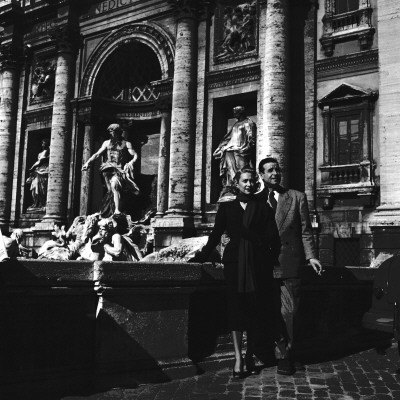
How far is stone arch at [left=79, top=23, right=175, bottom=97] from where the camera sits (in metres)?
17.4

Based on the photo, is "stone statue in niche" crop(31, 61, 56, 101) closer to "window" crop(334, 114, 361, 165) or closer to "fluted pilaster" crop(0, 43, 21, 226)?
"fluted pilaster" crop(0, 43, 21, 226)

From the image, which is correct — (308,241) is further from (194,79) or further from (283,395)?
(194,79)

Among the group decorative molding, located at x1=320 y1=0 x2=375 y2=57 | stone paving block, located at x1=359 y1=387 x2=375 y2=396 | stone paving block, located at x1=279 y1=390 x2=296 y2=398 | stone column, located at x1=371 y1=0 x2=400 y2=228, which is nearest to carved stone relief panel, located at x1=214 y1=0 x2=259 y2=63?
decorative molding, located at x1=320 y1=0 x2=375 y2=57

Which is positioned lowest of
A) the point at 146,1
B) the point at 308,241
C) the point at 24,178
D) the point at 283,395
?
the point at 283,395

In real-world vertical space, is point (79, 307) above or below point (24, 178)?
below

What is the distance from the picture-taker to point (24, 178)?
2081 centimetres

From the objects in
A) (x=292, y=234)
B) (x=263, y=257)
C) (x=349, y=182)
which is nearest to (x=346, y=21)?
(x=349, y=182)

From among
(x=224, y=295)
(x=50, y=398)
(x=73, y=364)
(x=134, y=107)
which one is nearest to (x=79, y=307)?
(x=73, y=364)

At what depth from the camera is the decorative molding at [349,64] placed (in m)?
13.8

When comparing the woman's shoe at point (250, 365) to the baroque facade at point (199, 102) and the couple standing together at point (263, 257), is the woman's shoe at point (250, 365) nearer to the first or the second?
the couple standing together at point (263, 257)

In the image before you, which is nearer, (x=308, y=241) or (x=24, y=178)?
(x=308, y=241)

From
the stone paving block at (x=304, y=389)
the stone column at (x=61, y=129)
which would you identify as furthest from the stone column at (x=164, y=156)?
the stone paving block at (x=304, y=389)

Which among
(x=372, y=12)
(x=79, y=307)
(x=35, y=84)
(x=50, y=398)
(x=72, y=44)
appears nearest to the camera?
(x=50, y=398)

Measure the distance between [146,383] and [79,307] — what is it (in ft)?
3.38
